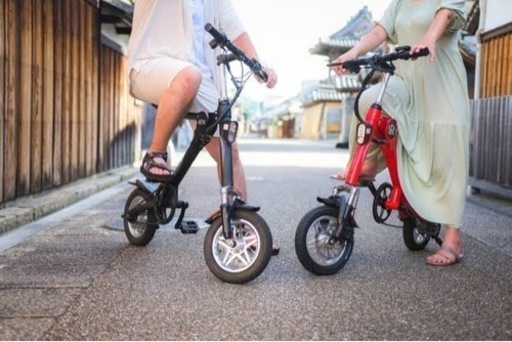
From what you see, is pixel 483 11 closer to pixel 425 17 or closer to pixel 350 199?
pixel 425 17

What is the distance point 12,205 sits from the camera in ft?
16.6

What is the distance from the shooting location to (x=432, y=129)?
11.7 feet

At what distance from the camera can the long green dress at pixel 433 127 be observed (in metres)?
3.53

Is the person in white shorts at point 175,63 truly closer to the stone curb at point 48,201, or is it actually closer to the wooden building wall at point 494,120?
the stone curb at point 48,201

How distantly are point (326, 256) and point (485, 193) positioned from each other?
188 inches

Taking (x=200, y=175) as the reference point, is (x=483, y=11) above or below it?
above

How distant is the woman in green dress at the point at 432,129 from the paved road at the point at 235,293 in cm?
34

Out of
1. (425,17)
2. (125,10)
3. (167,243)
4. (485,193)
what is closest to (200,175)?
(125,10)

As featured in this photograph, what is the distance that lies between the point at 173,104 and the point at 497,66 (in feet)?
16.4

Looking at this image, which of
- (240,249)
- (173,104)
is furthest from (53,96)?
(240,249)

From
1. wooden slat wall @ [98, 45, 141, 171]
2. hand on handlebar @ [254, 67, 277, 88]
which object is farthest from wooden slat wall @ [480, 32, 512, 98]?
wooden slat wall @ [98, 45, 141, 171]

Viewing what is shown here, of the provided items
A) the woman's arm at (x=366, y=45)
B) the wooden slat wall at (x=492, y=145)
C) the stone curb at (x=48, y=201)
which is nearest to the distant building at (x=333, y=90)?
the wooden slat wall at (x=492, y=145)

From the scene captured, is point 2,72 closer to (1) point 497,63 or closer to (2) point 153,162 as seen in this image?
(2) point 153,162

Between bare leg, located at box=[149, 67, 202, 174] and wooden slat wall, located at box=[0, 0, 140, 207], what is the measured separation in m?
2.11
